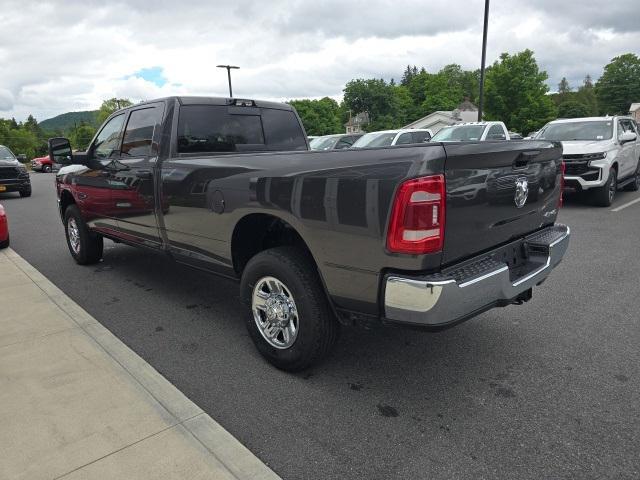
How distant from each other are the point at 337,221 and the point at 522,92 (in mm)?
47148

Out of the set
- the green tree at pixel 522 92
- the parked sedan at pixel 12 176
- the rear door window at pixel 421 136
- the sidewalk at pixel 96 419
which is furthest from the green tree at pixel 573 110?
the sidewalk at pixel 96 419

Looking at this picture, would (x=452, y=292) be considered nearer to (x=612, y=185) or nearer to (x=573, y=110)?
(x=612, y=185)

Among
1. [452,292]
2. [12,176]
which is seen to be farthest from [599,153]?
[12,176]

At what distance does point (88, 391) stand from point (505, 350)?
9.23 ft

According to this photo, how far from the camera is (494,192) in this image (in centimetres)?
264

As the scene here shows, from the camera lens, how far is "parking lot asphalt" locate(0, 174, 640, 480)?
227cm

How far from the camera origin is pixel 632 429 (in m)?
2.42

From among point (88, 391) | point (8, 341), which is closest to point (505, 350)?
point (88, 391)

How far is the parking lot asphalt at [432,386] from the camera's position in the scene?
7.45ft

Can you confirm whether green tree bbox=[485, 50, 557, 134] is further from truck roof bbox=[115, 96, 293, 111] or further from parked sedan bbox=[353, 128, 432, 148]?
truck roof bbox=[115, 96, 293, 111]

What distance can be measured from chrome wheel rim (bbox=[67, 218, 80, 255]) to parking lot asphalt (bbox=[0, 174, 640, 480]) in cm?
128

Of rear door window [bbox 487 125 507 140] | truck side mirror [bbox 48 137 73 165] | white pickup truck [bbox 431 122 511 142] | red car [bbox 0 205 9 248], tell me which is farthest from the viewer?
white pickup truck [bbox 431 122 511 142]

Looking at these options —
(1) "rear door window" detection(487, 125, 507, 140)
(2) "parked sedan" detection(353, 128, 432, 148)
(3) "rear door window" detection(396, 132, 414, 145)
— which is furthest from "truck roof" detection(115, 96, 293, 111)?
(3) "rear door window" detection(396, 132, 414, 145)

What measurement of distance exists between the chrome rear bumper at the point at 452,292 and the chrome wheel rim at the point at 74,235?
491cm
